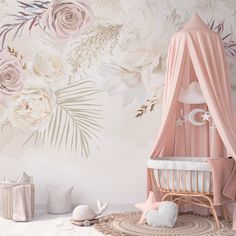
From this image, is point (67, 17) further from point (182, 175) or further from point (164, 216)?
point (164, 216)

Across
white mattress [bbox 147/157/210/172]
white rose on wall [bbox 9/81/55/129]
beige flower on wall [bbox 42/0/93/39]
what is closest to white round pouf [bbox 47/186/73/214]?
white rose on wall [bbox 9/81/55/129]

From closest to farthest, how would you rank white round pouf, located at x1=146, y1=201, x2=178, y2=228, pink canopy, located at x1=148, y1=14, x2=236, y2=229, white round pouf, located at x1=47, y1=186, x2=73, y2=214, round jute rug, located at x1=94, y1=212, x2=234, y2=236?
1. round jute rug, located at x1=94, y1=212, x2=234, y2=236
2. white round pouf, located at x1=146, y1=201, x2=178, y2=228
3. pink canopy, located at x1=148, y1=14, x2=236, y2=229
4. white round pouf, located at x1=47, y1=186, x2=73, y2=214

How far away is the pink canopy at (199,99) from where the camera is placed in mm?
3445

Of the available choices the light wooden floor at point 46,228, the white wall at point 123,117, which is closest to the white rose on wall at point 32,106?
the white wall at point 123,117

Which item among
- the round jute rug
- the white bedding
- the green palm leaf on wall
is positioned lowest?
the round jute rug

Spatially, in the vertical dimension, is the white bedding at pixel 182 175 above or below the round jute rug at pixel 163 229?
above

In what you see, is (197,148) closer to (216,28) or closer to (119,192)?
(119,192)

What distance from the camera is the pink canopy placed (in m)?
3.45

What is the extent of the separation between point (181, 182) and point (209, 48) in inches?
44.2

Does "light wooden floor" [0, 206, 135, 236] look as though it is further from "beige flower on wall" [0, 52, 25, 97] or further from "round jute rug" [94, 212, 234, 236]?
"beige flower on wall" [0, 52, 25, 97]

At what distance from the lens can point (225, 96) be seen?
350 centimetres

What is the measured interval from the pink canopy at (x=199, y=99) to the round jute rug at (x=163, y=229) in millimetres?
568

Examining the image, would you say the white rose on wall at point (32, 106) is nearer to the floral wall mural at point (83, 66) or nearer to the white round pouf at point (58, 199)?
the floral wall mural at point (83, 66)

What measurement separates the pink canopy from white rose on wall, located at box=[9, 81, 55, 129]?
3.76 feet
